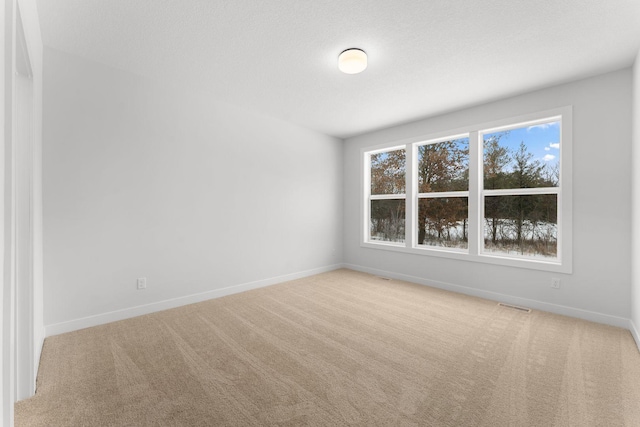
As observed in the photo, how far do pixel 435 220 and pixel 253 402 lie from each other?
360 centimetres

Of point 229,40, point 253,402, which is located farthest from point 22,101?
point 253,402

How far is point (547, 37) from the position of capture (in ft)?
7.57

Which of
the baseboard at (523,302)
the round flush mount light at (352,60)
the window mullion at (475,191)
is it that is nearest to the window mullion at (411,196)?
the baseboard at (523,302)

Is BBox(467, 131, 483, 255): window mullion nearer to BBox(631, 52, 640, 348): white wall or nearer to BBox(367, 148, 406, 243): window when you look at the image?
BBox(367, 148, 406, 243): window

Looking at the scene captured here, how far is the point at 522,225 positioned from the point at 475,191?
69cm

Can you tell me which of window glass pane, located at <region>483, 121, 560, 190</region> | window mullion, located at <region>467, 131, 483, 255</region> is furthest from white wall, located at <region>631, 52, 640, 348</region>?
window mullion, located at <region>467, 131, 483, 255</region>

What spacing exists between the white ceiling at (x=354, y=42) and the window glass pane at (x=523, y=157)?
1.79ft

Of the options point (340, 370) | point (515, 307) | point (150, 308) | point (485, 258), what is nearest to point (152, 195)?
point (150, 308)

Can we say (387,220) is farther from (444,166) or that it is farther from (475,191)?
(475,191)

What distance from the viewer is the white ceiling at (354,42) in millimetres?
2027

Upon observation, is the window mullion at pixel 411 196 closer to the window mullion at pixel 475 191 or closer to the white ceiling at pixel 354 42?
the window mullion at pixel 475 191

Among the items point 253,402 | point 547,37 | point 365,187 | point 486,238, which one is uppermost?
point 547,37

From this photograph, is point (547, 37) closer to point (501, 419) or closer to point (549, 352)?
point (549, 352)

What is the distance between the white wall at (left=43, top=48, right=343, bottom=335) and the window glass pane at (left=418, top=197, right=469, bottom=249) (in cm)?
205
